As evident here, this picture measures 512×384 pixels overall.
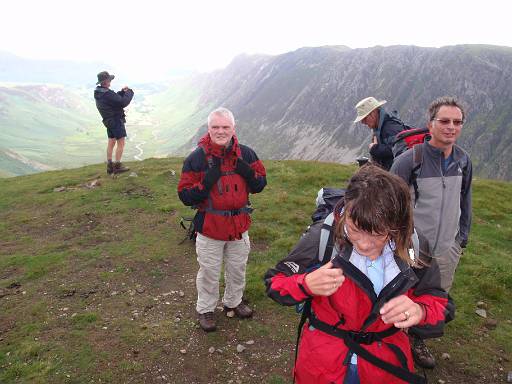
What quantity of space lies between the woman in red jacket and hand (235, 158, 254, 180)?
11.0 ft

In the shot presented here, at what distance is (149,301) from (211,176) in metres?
4.05

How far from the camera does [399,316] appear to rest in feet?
10.5

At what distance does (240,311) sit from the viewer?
8.34 metres

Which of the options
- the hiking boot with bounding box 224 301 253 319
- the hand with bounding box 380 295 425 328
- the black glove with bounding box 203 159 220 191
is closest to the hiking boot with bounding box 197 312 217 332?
the hiking boot with bounding box 224 301 253 319

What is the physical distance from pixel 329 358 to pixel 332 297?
617 millimetres

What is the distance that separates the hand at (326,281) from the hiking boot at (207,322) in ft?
16.5

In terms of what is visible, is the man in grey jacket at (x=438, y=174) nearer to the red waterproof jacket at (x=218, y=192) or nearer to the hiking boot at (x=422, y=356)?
the hiking boot at (x=422, y=356)

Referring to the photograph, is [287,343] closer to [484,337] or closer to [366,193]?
[484,337]

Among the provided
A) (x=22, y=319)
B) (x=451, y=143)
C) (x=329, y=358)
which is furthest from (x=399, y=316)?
(x=22, y=319)

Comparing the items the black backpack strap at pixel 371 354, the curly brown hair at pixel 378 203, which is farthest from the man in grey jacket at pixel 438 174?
the curly brown hair at pixel 378 203

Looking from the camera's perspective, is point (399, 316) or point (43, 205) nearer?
point (399, 316)

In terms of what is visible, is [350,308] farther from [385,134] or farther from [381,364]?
[385,134]

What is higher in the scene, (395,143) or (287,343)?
(395,143)

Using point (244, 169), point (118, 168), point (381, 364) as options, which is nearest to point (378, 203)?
point (381, 364)
